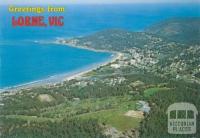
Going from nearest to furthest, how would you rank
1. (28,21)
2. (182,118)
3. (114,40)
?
(28,21) < (182,118) < (114,40)

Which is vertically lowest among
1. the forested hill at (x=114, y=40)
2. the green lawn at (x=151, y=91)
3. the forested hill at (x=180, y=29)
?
the green lawn at (x=151, y=91)

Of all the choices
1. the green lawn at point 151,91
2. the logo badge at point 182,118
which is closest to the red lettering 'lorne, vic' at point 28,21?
the green lawn at point 151,91

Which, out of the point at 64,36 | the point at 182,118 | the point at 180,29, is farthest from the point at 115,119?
the point at 180,29

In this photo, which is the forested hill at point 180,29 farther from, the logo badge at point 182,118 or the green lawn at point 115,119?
the green lawn at point 115,119

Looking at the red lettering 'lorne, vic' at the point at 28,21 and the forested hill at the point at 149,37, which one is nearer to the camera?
the red lettering 'lorne, vic' at the point at 28,21

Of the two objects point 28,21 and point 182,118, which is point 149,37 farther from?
point 28,21

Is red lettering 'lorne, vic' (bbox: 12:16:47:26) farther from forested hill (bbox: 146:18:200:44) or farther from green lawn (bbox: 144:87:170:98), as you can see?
green lawn (bbox: 144:87:170:98)

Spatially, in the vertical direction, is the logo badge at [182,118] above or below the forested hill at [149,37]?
below
